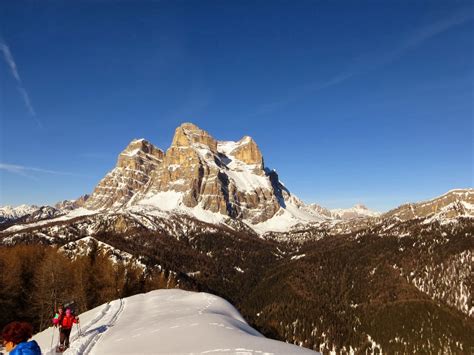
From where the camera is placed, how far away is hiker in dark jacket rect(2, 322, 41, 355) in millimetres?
8734

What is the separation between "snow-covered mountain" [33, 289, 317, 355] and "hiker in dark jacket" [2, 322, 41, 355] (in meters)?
8.85

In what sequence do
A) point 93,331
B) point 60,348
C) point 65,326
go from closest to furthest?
point 60,348, point 65,326, point 93,331

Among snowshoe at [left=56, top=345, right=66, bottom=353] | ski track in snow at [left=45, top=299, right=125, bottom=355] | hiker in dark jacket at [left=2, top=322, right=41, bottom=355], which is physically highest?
hiker in dark jacket at [left=2, top=322, right=41, bottom=355]

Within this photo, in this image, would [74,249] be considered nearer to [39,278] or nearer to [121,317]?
[39,278]

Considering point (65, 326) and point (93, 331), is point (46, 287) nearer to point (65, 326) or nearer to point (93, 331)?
point (93, 331)

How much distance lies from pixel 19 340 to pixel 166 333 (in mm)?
13465

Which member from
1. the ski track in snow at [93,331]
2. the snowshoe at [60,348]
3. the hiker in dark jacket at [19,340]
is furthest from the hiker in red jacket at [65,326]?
the hiker in dark jacket at [19,340]

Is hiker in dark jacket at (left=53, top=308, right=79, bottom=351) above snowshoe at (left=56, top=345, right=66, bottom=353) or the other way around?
above

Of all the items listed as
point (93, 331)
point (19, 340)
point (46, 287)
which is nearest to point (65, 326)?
point (93, 331)

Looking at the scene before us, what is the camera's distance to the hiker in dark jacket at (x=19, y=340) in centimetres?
873

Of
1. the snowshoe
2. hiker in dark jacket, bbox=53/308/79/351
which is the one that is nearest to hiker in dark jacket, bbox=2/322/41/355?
the snowshoe

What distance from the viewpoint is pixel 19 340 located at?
9.19 metres

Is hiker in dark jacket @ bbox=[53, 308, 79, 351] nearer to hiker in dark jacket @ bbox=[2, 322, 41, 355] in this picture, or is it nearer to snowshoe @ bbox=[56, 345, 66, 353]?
snowshoe @ bbox=[56, 345, 66, 353]

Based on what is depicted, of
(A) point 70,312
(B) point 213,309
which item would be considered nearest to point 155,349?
(A) point 70,312
